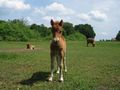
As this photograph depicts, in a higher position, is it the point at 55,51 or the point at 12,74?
the point at 55,51

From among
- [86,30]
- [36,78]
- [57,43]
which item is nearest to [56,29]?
[57,43]

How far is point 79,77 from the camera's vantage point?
13.4 meters

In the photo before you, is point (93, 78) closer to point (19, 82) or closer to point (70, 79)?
point (70, 79)

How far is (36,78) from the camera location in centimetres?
1307

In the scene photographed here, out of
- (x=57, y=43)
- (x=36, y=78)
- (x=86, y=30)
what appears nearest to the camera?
(x=57, y=43)

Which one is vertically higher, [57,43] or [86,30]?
[86,30]

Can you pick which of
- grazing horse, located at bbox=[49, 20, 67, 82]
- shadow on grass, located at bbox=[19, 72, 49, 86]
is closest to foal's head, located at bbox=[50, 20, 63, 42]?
grazing horse, located at bbox=[49, 20, 67, 82]

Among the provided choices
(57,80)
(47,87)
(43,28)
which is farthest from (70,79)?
(43,28)

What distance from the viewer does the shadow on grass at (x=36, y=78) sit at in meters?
12.2

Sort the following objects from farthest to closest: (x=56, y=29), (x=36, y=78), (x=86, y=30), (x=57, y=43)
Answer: (x=86, y=30)
(x=36, y=78)
(x=57, y=43)
(x=56, y=29)

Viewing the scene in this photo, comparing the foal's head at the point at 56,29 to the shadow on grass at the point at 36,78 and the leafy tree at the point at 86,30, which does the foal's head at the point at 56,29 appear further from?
the leafy tree at the point at 86,30

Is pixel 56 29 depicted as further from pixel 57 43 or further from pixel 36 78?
pixel 36 78

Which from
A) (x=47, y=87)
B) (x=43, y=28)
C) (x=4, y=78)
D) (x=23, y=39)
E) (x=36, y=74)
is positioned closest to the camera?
(x=47, y=87)

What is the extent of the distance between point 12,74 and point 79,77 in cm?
277
